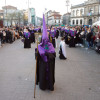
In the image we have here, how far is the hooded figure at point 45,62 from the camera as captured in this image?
16.1 feet

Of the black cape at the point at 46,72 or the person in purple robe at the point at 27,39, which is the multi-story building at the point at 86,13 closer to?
the person in purple robe at the point at 27,39

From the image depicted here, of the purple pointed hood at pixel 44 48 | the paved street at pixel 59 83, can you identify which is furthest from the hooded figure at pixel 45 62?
the paved street at pixel 59 83

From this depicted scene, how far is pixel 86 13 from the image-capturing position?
219 ft

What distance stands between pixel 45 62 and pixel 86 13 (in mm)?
65477

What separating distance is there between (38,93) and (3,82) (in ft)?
5.39

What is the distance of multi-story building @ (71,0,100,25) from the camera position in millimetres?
61062

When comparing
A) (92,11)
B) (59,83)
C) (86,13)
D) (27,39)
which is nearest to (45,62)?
(59,83)

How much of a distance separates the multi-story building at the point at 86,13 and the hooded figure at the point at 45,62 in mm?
57288

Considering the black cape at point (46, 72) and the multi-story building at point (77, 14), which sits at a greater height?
the multi-story building at point (77, 14)

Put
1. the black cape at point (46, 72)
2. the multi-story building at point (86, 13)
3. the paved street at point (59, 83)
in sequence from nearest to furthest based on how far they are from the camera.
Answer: the paved street at point (59, 83)
the black cape at point (46, 72)
the multi-story building at point (86, 13)

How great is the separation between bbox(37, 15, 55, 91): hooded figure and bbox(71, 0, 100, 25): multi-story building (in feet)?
188

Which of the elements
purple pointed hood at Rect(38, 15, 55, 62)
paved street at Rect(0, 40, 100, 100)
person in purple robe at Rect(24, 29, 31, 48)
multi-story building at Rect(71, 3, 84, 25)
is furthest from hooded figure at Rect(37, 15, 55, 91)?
multi-story building at Rect(71, 3, 84, 25)

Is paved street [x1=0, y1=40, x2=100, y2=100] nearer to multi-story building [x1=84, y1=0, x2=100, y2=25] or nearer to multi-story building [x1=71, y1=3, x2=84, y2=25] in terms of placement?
multi-story building [x1=84, y1=0, x2=100, y2=25]

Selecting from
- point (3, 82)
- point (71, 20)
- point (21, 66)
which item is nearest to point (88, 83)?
point (3, 82)
